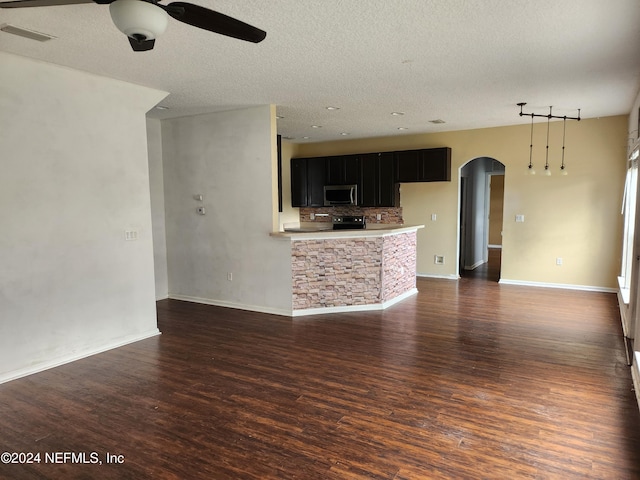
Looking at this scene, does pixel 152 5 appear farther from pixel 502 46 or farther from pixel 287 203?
pixel 287 203

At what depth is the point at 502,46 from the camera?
10.7 ft

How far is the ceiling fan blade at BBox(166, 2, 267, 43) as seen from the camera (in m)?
2.02

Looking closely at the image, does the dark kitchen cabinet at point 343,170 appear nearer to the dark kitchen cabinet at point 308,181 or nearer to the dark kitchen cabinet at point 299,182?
the dark kitchen cabinet at point 308,181

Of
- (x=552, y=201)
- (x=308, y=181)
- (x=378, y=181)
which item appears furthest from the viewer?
(x=308, y=181)

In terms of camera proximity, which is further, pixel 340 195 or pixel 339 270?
pixel 340 195

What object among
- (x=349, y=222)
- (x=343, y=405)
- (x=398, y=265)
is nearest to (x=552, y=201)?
(x=398, y=265)

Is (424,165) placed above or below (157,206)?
above

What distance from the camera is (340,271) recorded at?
18.2 feet

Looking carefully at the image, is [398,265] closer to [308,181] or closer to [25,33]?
[308,181]

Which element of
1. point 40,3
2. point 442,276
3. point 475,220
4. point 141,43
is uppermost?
point 40,3

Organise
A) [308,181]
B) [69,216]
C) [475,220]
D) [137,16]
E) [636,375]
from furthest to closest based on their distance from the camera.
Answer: [475,220] < [308,181] < [69,216] < [636,375] < [137,16]

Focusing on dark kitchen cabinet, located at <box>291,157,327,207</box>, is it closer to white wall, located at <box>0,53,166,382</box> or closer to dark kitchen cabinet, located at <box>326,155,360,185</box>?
dark kitchen cabinet, located at <box>326,155,360,185</box>

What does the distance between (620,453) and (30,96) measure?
493 cm

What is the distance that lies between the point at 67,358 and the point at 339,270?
3.13 metres
